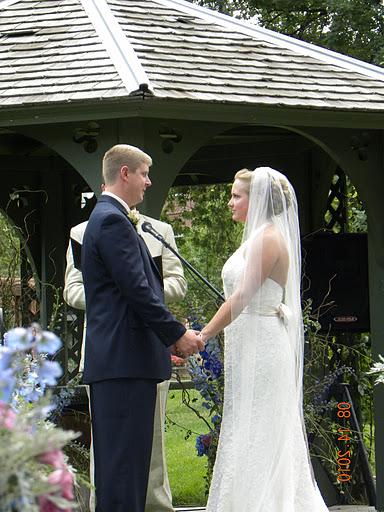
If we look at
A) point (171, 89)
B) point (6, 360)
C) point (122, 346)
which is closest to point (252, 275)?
point (122, 346)

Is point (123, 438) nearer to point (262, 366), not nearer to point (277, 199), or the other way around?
point (262, 366)

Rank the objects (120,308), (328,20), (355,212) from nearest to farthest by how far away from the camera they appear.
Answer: (120,308) < (355,212) < (328,20)

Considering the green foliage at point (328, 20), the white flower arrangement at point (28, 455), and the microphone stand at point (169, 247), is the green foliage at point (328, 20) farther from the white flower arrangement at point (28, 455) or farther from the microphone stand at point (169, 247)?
the white flower arrangement at point (28, 455)

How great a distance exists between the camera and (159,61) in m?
6.65

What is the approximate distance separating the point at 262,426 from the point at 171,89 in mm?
1974

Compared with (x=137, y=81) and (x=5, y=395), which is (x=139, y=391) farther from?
(x=5, y=395)

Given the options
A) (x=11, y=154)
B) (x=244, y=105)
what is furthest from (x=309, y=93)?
(x=11, y=154)

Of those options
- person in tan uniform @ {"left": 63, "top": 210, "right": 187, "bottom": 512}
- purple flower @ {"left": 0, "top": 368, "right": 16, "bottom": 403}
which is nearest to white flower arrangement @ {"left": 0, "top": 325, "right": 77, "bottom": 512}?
purple flower @ {"left": 0, "top": 368, "right": 16, "bottom": 403}

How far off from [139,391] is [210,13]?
13.6 ft

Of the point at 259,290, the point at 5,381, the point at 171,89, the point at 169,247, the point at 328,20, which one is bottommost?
the point at 5,381

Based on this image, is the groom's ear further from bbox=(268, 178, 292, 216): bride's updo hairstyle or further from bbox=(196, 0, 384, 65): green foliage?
bbox=(196, 0, 384, 65): green foliage

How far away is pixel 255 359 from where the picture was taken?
545 cm

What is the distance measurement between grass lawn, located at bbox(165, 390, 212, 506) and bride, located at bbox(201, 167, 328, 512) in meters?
2.01

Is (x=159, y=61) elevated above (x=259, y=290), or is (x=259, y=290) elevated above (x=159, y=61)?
(x=159, y=61)
